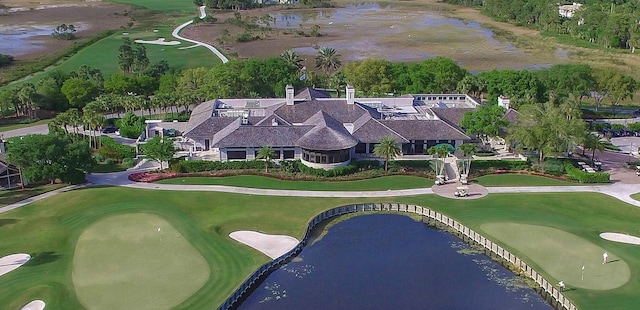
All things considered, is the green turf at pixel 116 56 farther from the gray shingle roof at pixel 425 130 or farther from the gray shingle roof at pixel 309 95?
the gray shingle roof at pixel 425 130

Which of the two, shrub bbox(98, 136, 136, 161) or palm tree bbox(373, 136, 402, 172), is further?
shrub bbox(98, 136, 136, 161)

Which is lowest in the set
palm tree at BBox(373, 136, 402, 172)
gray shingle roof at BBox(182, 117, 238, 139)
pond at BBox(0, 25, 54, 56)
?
palm tree at BBox(373, 136, 402, 172)

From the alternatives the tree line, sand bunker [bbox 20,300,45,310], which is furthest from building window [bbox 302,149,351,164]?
the tree line

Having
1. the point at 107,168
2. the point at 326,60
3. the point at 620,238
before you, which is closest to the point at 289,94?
the point at 107,168

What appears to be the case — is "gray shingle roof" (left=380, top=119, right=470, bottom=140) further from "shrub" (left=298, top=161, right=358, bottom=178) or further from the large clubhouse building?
"shrub" (left=298, top=161, right=358, bottom=178)

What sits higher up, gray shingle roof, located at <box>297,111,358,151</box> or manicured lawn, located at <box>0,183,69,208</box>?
gray shingle roof, located at <box>297,111,358,151</box>

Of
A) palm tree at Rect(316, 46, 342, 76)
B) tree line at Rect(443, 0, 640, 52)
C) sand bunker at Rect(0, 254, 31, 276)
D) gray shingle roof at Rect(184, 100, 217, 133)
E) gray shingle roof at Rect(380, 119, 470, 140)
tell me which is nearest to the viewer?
sand bunker at Rect(0, 254, 31, 276)

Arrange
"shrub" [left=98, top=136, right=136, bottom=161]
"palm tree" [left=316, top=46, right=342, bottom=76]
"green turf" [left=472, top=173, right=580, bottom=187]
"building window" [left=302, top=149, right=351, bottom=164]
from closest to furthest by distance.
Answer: "green turf" [left=472, top=173, right=580, bottom=187] → "building window" [left=302, top=149, right=351, bottom=164] → "shrub" [left=98, top=136, right=136, bottom=161] → "palm tree" [left=316, top=46, right=342, bottom=76]
